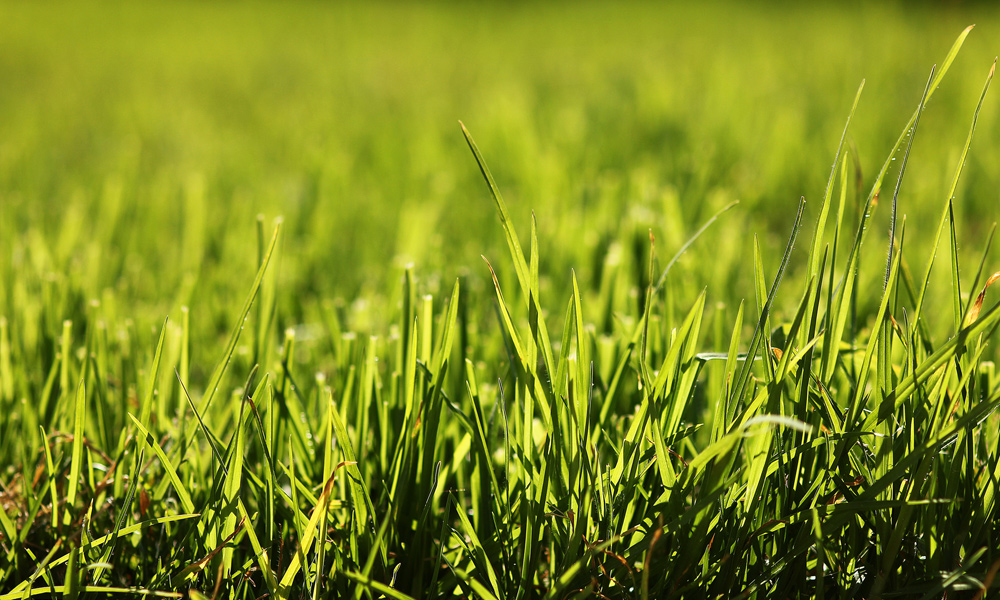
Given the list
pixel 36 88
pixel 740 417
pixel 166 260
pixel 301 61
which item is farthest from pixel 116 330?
pixel 301 61

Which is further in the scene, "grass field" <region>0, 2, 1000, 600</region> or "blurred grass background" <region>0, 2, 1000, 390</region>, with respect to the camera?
"blurred grass background" <region>0, 2, 1000, 390</region>

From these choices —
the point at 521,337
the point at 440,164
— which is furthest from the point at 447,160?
the point at 521,337

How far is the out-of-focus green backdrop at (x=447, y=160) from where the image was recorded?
1318mm

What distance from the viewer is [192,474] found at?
26.8 inches

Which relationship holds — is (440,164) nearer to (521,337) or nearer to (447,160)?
(447,160)

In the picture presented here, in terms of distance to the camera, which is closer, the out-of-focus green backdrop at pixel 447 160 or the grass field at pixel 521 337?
the grass field at pixel 521 337

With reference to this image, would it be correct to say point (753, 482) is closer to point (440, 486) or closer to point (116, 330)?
point (440, 486)

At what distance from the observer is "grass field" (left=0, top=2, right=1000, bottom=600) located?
1.72 feet

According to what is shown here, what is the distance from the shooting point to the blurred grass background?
1274 mm

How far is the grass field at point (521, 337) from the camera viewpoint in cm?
52

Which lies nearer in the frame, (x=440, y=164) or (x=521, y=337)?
(x=521, y=337)

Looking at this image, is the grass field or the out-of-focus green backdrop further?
the out-of-focus green backdrop

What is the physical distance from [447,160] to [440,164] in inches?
1.8

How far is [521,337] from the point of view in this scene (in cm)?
79
